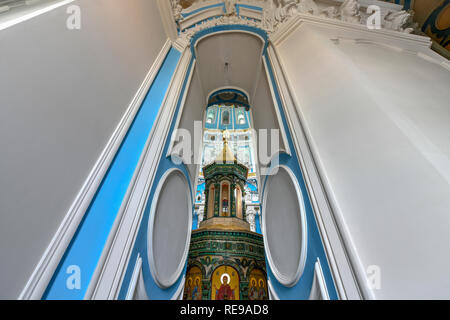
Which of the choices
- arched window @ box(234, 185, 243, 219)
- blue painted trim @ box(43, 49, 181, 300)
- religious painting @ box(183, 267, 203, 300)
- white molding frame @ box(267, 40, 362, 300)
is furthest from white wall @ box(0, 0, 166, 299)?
arched window @ box(234, 185, 243, 219)

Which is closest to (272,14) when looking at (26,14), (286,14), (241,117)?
(286,14)

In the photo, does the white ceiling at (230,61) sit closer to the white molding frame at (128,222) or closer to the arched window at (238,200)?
the white molding frame at (128,222)

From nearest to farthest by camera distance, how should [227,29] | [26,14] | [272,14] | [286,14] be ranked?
[26,14] < [286,14] < [272,14] < [227,29]

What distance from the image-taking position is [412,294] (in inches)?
35.8

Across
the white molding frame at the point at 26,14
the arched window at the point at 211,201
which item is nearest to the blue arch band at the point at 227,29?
the white molding frame at the point at 26,14

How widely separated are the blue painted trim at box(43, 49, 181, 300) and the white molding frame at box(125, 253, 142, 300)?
0.86ft

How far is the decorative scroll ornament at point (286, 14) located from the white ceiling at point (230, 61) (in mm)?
263

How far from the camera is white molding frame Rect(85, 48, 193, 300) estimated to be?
1.07m

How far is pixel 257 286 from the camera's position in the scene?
7.02 metres

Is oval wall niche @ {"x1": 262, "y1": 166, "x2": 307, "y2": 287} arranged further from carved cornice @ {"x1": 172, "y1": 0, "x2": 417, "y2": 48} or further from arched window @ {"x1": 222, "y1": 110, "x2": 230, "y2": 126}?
arched window @ {"x1": 222, "y1": 110, "x2": 230, "y2": 126}

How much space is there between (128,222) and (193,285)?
6.57 m

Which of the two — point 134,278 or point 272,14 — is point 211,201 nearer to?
point 272,14

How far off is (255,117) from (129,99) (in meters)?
2.85
